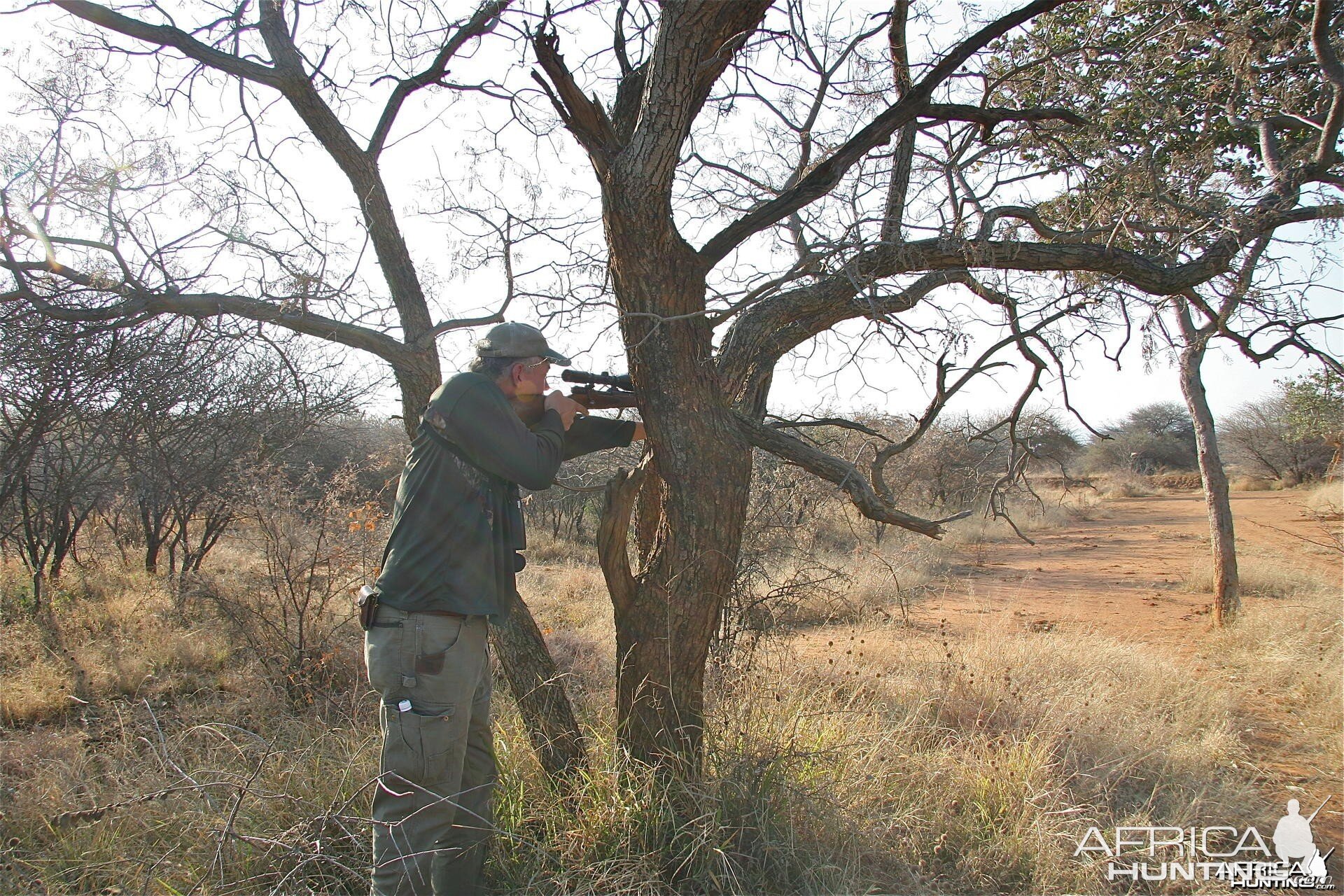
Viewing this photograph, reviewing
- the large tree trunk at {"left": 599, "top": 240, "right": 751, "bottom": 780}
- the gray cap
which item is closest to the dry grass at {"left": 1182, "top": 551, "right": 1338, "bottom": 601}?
the large tree trunk at {"left": 599, "top": 240, "right": 751, "bottom": 780}

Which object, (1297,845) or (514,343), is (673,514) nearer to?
(514,343)

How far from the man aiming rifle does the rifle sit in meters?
0.19

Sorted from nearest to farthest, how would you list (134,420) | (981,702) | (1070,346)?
(1070,346)
(981,702)
(134,420)

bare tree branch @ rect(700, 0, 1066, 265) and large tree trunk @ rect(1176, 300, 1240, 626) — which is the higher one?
bare tree branch @ rect(700, 0, 1066, 265)

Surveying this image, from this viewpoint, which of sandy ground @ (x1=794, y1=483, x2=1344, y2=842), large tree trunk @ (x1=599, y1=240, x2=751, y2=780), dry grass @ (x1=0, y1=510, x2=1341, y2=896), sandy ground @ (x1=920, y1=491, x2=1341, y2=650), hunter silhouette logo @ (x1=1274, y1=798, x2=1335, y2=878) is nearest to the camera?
dry grass @ (x1=0, y1=510, x2=1341, y2=896)

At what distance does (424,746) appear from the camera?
2447 millimetres

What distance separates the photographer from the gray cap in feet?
9.32

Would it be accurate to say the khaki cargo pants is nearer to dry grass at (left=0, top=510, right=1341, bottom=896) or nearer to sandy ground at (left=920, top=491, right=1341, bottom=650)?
dry grass at (left=0, top=510, right=1341, bottom=896)

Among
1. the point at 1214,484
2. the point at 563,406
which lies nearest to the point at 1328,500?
the point at 1214,484

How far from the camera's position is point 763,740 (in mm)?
3086

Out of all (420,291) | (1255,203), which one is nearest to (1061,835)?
(1255,203)

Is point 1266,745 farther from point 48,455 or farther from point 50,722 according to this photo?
point 48,455

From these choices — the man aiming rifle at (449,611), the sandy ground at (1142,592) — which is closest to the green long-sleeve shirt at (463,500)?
the man aiming rifle at (449,611)

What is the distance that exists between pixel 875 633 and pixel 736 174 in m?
4.98
